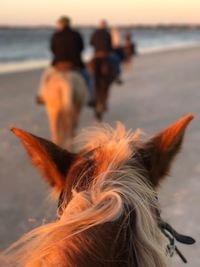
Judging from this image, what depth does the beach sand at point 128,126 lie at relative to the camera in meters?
5.19

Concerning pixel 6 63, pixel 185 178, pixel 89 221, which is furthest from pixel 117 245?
pixel 6 63

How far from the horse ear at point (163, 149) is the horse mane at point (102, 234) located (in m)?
0.42

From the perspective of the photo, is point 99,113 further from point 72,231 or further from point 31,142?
point 72,231

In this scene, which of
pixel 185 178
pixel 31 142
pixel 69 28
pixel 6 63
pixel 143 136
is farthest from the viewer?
pixel 6 63

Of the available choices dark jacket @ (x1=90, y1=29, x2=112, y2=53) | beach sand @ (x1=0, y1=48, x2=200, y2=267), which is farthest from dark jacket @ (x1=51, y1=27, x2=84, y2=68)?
dark jacket @ (x1=90, y1=29, x2=112, y2=53)

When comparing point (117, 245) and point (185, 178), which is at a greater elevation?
point (117, 245)

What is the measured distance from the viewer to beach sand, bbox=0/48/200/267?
204 inches

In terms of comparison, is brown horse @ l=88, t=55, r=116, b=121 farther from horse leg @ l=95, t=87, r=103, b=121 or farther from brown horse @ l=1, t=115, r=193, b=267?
brown horse @ l=1, t=115, r=193, b=267

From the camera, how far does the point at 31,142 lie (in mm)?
2139

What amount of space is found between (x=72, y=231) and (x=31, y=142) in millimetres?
727

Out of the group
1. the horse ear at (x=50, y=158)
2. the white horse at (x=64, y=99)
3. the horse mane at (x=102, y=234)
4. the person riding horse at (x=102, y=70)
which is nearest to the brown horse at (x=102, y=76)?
the person riding horse at (x=102, y=70)

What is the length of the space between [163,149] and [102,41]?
807cm

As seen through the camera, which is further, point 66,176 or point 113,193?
point 66,176

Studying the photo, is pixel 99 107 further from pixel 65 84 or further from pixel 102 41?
pixel 65 84
